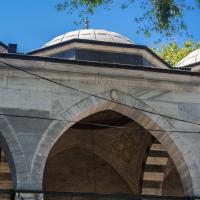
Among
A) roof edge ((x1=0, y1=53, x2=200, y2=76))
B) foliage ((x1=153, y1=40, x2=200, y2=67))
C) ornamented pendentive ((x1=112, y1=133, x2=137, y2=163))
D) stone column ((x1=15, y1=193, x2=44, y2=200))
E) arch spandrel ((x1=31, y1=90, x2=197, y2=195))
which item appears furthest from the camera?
foliage ((x1=153, y1=40, x2=200, y2=67))

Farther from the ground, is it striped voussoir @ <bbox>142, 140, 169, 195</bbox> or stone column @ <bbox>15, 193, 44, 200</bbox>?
striped voussoir @ <bbox>142, 140, 169, 195</bbox>

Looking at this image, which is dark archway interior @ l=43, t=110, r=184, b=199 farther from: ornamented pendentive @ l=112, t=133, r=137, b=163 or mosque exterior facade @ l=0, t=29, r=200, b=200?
mosque exterior facade @ l=0, t=29, r=200, b=200

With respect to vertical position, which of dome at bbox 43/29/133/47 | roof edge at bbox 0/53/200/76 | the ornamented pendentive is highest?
dome at bbox 43/29/133/47

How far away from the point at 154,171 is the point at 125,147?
3.19ft

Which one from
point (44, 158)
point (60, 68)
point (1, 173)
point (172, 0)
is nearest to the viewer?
point (172, 0)

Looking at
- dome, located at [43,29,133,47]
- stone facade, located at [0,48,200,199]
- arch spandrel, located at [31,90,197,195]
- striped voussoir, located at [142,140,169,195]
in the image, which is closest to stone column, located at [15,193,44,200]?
stone facade, located at [0,48,200,199]

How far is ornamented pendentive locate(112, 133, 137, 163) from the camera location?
13.2 m

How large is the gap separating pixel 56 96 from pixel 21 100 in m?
0.67

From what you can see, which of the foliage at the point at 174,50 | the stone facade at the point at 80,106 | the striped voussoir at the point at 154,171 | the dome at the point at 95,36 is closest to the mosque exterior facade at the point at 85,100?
the stone facade at the point at 80,106

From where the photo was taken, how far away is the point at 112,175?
13656 millimetres

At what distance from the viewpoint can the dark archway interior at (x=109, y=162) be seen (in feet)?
42.6

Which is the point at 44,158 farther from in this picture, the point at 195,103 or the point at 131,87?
the point at 195,103

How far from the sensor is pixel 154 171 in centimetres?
1304

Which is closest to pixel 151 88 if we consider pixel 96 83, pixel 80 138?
pixel 96 83
